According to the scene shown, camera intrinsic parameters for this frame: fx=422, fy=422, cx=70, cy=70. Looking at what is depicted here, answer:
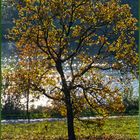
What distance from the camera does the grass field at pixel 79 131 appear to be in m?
8.93

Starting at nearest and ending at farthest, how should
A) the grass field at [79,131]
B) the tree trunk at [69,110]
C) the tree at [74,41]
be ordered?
1. the tree at [74,41]
2. the tree trunk at [69,110]
3. the grass field at [79,131]

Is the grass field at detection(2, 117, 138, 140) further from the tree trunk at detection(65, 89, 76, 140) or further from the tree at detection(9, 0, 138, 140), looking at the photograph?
the tree at detection(9, 0, 138, 140)

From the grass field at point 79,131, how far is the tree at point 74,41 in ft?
2.52

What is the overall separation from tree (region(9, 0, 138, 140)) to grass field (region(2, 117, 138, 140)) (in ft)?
2.52

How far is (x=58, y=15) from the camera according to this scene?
25.4 feet

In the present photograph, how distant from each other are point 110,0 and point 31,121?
513 cm

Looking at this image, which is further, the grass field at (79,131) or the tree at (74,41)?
the grass field at (79,131)

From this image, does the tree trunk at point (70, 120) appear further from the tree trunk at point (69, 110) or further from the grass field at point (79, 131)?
the grass field at point (79, 131)

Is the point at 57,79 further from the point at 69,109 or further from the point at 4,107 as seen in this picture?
the point at 4,107

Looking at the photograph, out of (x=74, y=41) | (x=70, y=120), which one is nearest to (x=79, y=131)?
(x=70, y=120)

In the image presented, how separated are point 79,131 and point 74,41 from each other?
2107 mm

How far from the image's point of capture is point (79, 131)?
912 centimetres

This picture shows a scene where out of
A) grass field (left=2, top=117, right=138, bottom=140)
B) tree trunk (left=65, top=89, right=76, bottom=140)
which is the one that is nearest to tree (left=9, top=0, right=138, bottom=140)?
tree trunk (left=65, top=89, right=76, bottom=140)

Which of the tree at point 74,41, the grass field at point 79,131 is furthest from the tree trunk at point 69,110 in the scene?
the grass field at point 79,131
